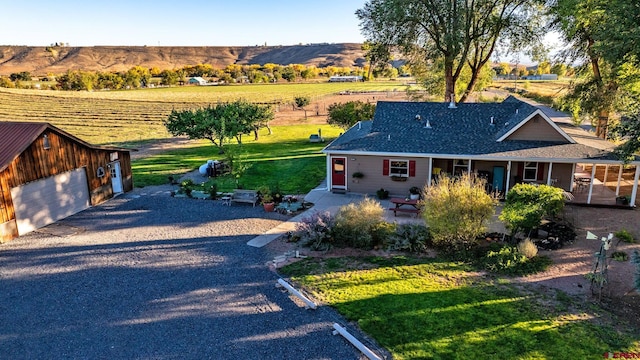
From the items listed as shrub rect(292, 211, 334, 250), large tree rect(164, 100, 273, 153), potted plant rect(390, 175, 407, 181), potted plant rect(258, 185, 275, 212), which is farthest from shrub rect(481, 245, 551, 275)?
large tree rect(164, 100, 273, 153)

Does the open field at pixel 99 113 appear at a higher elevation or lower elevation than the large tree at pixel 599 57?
lower

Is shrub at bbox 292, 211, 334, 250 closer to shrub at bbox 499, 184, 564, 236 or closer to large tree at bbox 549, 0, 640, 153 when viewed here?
shrub at bbox 499, 184, 564, 236

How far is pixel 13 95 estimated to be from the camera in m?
81.6

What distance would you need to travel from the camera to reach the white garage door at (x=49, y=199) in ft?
53.8

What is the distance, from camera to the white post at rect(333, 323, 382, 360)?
27.3 feet

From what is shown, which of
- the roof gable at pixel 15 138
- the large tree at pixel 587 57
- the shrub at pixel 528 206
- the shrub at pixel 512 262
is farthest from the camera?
the large tree at pixel 587 57

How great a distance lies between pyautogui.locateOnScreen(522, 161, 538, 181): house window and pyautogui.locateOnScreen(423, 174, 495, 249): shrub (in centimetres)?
746

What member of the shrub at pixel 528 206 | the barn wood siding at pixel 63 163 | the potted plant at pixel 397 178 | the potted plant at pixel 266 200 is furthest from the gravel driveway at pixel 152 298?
the shrub at pixel 528 206

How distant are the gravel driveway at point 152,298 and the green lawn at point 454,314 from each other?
1006mm

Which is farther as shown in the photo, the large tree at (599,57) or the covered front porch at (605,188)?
the covered front porch at (605,188)

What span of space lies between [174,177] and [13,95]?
7932cm

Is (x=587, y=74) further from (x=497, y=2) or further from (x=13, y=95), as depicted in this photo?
(x=13, y=95)

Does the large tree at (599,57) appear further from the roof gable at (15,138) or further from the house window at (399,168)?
the roof gable at (15,138)

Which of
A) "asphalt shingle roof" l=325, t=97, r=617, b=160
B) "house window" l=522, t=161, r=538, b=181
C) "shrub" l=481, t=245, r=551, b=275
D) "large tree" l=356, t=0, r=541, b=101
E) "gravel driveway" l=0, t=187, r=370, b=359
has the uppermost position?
"large tree" l=356, t=0, r=541, b=101
